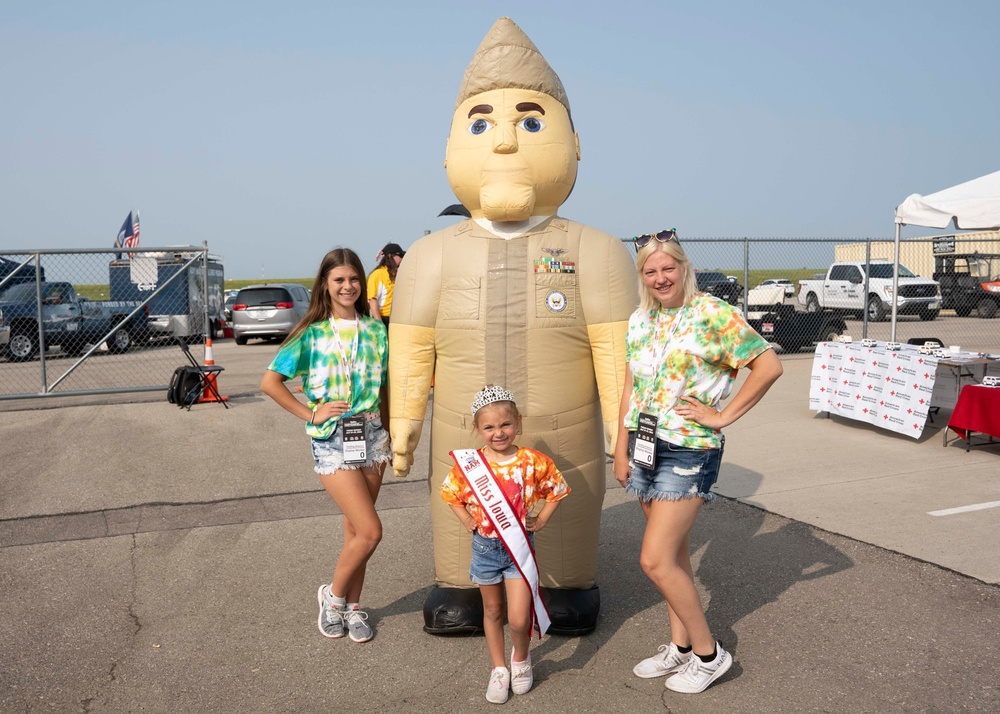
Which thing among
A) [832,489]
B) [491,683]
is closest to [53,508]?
[491,683]

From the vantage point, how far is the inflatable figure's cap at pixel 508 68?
412 cm

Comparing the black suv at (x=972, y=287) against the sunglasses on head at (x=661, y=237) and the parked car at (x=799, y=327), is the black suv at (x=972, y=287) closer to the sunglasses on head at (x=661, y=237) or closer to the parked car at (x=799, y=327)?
the parked car at (x=799, y=327)

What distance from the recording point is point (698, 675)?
3338 millimetres

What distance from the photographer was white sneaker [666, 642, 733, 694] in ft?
10.9

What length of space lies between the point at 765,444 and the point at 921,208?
3.51m

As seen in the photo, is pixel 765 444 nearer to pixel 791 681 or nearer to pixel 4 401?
pixel 791 681

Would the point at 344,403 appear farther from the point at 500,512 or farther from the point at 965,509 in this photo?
the point at 965,509

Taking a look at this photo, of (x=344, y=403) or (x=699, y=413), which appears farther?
(x=344, y=403)

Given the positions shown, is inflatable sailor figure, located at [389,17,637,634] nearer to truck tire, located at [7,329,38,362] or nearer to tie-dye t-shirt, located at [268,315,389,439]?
tie-dye t-shirt, located at [268,315,389,439]

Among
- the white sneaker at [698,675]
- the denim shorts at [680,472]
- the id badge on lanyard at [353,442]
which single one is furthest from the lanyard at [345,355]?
the white sneaker at [698,675]

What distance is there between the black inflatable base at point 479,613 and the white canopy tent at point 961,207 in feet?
21.8

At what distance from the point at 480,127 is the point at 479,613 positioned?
86.4 inches

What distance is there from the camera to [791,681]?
344cm

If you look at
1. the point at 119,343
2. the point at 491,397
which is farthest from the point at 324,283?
the point at 119,343
